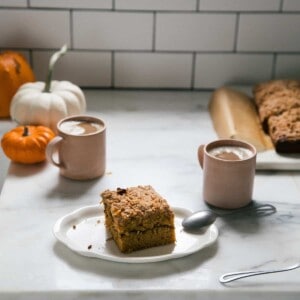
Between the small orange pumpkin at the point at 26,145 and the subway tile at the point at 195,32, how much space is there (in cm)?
42

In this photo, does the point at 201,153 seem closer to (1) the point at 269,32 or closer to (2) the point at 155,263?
(2) the point at 155,263

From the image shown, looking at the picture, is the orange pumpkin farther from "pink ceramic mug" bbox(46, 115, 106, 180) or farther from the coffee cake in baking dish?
the coffee cake in baking dish

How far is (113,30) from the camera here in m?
1.38

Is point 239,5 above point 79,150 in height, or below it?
above

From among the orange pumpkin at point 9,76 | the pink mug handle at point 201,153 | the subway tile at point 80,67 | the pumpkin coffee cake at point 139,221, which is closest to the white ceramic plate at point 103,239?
the pumpkin coffee cake at point 139,221

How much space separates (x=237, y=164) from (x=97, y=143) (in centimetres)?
24

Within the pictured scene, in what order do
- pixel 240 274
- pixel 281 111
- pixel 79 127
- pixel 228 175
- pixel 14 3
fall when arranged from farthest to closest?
pixel 14 3 → pixel 281 111 → pixel 79 127 → pixel 228 175 → pixel 240 274

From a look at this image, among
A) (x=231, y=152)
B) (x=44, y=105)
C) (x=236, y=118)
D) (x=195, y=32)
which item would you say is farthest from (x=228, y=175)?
(x=195, y=32)

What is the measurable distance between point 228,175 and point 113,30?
562 mm

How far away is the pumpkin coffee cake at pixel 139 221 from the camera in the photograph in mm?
839

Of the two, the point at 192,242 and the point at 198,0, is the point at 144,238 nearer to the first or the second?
the point at 192,242

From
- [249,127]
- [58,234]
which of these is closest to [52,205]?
[58,234]

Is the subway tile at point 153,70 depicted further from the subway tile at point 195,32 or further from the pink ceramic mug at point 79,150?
the pink ceramic mug at point 79,150

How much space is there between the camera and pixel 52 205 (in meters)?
0.97
